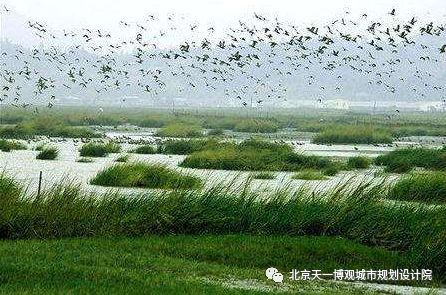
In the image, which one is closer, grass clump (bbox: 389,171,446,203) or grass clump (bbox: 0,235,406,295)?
grass clump (bbox: 0,235,406,295)

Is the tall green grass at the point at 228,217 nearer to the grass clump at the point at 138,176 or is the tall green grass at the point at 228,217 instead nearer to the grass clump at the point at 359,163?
the grass clump at the point at 138,176

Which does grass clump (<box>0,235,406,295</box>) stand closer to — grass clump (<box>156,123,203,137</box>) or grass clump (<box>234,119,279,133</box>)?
grass clump (<box>156,123,203,137</box>)

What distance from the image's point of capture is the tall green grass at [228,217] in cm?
1941

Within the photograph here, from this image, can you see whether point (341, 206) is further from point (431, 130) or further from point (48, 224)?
point (431, 130)

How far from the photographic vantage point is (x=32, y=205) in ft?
64.7

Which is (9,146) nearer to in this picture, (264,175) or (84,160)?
(84,160)

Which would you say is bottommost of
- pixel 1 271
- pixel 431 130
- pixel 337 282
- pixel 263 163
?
pixel 431 130

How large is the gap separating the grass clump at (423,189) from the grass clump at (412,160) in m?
14.3

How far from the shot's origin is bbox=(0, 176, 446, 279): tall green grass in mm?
19406

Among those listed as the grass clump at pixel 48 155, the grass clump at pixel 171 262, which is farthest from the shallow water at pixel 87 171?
the grass clump at pixel 171 262

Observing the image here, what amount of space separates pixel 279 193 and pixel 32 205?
7.09 m

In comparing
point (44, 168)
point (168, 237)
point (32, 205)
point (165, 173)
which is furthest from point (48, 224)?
point (44, 168)

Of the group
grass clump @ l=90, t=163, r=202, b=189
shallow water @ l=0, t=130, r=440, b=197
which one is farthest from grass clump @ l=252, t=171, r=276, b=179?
grass clump @ l=90, t=163, r=202, b=189

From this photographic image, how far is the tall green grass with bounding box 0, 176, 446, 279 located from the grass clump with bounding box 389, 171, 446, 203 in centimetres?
676
